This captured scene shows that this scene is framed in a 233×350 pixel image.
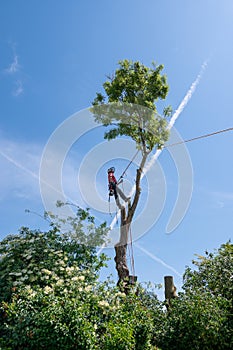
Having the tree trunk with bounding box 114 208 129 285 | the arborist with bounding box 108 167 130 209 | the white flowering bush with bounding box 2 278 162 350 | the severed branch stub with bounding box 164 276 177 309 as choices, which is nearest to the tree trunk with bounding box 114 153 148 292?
the tree trunk with bounding box 114 208 129 285

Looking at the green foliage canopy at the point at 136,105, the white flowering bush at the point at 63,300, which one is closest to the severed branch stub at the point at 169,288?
the white flowering bush at the point at 63,300

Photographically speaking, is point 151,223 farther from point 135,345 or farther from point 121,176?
point 135,345

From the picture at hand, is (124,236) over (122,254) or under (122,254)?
over

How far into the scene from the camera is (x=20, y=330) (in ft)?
14.3

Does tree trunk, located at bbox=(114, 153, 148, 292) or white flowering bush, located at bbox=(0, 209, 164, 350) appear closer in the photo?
white flowering bush, located at bbox=(0, 209, 164, 350)

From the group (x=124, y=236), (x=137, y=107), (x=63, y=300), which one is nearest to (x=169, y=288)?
(x=124, y=236)

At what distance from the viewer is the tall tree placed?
354 inches

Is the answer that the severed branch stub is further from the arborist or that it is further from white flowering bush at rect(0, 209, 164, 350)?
the arborist

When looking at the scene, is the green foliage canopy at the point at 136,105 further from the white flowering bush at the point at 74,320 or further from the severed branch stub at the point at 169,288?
the white flowering bush at the point at 74,320

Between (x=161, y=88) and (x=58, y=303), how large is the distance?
268 inches

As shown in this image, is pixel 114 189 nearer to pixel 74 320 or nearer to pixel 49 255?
pixel 49 255

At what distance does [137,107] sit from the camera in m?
9.02

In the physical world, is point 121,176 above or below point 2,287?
above

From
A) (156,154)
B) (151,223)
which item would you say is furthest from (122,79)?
(151,223)
